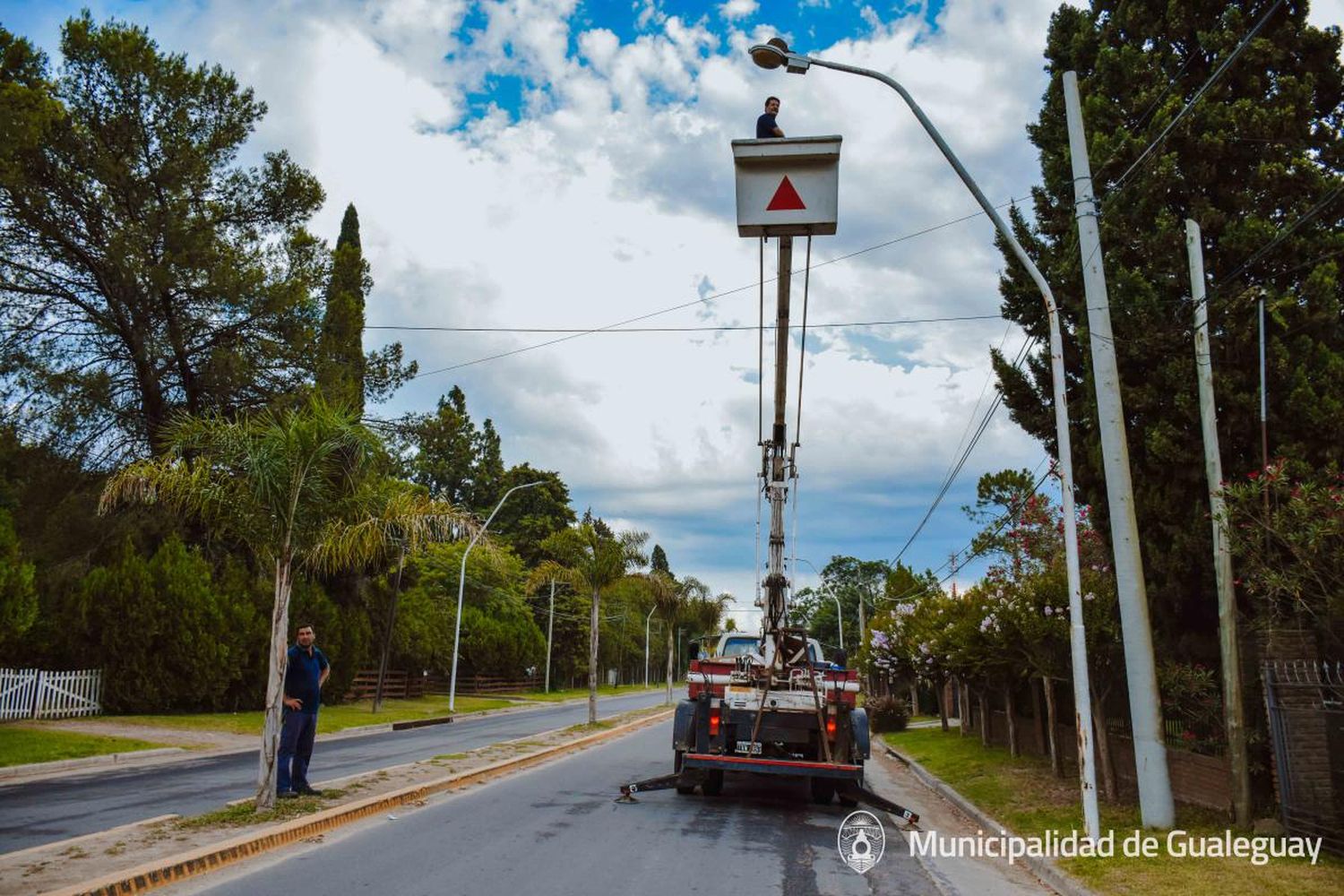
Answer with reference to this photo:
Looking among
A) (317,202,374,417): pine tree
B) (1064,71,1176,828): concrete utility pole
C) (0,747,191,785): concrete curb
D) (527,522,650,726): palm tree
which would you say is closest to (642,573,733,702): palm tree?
(527,522,650,726): palm tree

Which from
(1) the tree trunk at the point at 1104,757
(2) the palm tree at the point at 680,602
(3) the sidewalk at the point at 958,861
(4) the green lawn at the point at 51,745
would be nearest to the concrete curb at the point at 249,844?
(3) the sidewalk at the point at 958,861

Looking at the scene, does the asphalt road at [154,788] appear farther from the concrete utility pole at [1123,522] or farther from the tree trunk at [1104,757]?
the tree trunk at [1104,757]

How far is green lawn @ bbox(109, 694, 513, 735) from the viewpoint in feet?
77.3

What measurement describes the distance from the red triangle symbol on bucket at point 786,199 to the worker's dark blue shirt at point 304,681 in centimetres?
690

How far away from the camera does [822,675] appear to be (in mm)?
12773

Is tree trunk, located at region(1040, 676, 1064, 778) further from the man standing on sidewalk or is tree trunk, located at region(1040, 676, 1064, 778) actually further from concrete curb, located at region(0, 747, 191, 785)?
concrete curb, located at region(0, 747, 191, 785)

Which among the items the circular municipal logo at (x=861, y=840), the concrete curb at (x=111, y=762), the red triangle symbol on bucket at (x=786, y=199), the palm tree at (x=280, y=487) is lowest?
the concrete curb at (x=111, y=762)

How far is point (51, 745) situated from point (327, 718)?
10.8 metres

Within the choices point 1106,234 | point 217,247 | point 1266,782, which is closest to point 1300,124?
point 1106,234

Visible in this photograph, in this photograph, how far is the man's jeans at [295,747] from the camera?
10766mm

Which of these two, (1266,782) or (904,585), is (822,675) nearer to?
(1266,782)

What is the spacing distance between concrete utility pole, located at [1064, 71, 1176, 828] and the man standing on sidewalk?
343 inches

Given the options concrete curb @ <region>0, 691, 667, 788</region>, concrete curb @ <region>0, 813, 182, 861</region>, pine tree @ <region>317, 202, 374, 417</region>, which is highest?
pine tree @ <region>317, 202, 374, 417</region>

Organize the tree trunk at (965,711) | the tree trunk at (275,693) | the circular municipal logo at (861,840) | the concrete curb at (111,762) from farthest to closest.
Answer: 1. the tree trunk at (965,711)
2. the concrete curb at (111,762)
3. the tree trunk at (275,693)
4. the circular municipal logo at (861,840)
